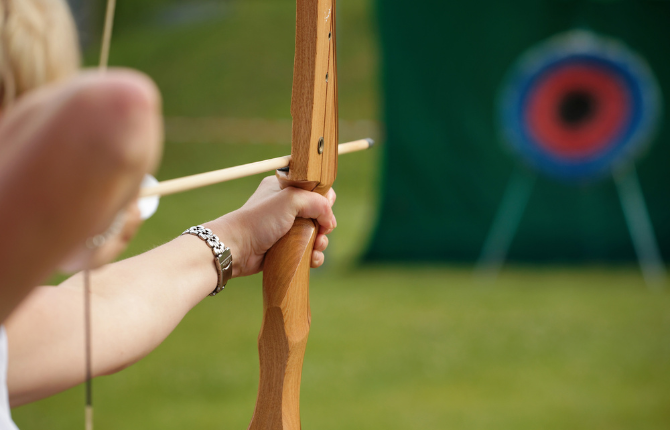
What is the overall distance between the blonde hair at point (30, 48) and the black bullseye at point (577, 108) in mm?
3341

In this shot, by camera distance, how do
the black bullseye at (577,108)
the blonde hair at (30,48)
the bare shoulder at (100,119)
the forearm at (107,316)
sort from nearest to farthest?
the bare shoulder at (100,119), the blonde hair at (30,48), the forearm at (107,316), the black bullseye at (577,108)

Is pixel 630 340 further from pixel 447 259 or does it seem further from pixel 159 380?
pixel 159 380

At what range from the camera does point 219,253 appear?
71 cm

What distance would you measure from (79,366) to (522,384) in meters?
1.96

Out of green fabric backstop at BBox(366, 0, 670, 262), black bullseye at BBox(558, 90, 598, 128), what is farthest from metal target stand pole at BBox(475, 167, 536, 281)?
black bullseye at BBox(558, 90, 598, 128)

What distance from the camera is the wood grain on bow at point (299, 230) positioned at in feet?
2.31

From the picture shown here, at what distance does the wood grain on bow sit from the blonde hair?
30cm

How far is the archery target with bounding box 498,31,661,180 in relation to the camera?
11.1 feet

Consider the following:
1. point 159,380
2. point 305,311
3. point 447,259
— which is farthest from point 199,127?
point 305,311

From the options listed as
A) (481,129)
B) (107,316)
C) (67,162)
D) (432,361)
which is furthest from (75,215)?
(481,129)

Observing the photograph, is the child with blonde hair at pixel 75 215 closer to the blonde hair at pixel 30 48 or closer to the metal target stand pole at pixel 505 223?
the blonde hair at pixel 30 48

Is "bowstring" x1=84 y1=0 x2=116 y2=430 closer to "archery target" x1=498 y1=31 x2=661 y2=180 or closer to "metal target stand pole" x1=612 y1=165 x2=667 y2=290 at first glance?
"archery target" x1=498 y1=31 x2=661 y2=180

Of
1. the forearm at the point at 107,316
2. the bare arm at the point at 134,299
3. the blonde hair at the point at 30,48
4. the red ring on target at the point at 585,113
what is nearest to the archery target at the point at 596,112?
the red ring on target at the point at 585,113

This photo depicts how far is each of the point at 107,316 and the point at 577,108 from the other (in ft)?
10.7
